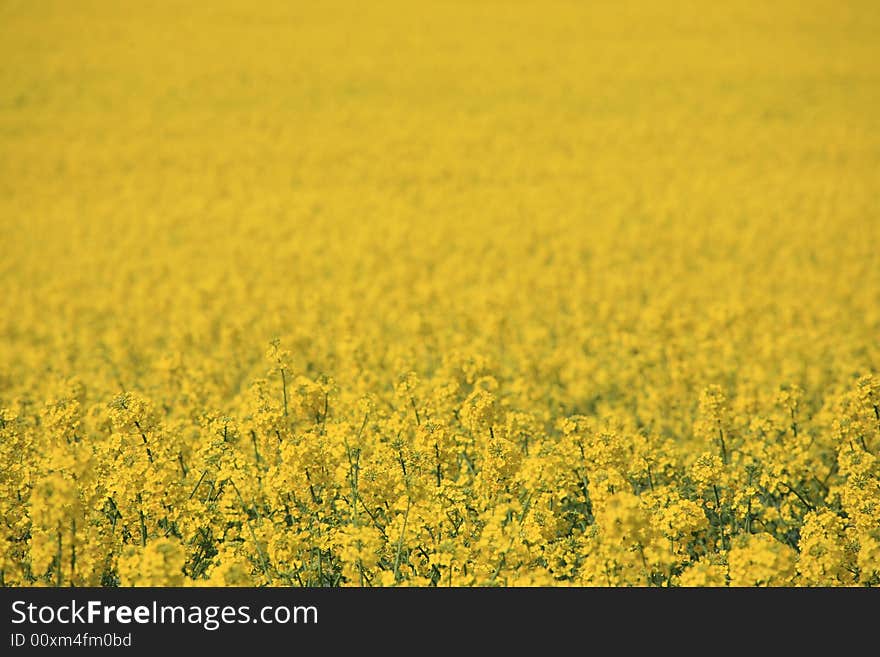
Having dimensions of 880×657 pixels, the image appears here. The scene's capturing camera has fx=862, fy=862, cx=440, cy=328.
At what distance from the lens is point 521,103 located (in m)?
19.0

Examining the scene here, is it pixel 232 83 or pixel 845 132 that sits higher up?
pixel 232 83

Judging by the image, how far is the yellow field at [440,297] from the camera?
3.59 meters

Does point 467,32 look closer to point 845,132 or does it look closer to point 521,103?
point 521,103

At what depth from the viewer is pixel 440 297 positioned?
842 cm

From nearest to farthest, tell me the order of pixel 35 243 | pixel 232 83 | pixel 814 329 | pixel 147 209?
pixel 814 329, pixel 35 243, pixel 147 209, pixel 232 83

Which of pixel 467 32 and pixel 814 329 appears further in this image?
pixel 467 32

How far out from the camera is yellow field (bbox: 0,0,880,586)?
3594 mm

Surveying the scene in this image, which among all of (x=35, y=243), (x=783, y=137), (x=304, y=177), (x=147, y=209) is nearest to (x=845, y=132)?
(x=783, y=137)

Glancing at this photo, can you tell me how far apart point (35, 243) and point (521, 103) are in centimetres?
1092

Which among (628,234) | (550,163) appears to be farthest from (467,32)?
(628,234)
